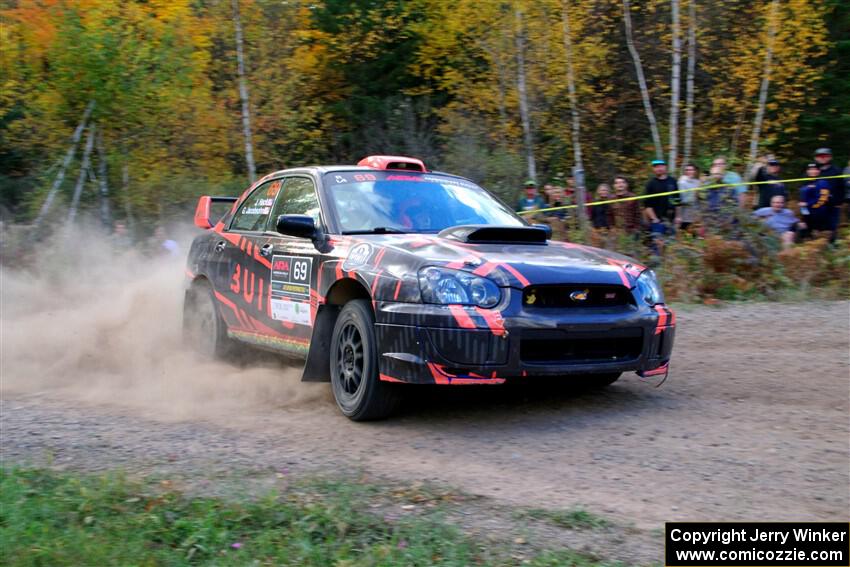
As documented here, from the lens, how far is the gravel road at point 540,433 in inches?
170

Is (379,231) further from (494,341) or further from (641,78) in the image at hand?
(641,78)

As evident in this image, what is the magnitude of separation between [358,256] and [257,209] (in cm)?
206

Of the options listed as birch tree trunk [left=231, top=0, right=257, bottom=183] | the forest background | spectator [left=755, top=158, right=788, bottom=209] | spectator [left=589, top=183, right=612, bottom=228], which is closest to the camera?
spectator [left=755, top=158, right=788, bottom=209]

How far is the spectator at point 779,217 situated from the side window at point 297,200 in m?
6.68

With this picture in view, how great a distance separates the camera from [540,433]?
5.43 metres

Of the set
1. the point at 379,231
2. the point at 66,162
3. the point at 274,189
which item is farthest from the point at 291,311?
the point at 66,162

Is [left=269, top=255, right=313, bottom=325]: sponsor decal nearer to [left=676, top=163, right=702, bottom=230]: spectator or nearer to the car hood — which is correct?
the car hood

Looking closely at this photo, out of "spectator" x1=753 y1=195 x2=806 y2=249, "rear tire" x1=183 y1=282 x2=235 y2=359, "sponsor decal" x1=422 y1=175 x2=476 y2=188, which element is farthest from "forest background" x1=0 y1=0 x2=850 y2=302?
"sponsor decal" x1=422 y1=175 x2=476 y2=188

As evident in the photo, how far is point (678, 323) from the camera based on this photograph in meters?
9.07

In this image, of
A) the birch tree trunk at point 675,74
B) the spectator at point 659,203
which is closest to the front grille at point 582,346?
the spectator at point 659,203

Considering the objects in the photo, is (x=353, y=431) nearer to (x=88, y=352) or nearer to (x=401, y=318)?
(x=401, y=318)

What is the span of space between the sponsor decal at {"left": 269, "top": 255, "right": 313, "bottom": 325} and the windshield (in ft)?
1.46

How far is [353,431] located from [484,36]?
17.7 meters

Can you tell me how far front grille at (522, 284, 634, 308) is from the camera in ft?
17.5
